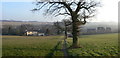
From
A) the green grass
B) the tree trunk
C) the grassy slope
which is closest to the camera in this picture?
the green grass

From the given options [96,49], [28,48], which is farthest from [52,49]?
[96,49]

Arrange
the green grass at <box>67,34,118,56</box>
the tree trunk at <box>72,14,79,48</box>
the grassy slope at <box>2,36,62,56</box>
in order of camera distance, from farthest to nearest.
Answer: the tree trunk at <box>72,14,79,48</box> → the grassy slope at <box>2,36,62,56</box> → the green grass at <box>67,34,118,56</box>

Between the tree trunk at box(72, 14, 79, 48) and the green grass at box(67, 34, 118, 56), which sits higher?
the tree trunk at box(72, 14, 79, 48)

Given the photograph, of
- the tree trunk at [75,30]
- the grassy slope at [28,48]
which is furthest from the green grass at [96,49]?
the grassy slope at [28,48]

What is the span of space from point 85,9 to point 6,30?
2763 cm

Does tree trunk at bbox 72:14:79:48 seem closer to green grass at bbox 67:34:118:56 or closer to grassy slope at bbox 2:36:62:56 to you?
green grass at bbox 67:34:118:56

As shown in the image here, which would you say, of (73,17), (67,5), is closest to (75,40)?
(73,17)

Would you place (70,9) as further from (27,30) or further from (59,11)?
(27,30)

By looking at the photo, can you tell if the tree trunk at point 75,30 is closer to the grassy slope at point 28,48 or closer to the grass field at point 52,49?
the grass field at point 52,49

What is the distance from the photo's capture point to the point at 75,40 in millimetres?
25062

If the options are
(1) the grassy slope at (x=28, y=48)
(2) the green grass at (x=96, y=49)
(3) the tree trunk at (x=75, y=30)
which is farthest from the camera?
(3) the tree trunk at (x=75, y=30)

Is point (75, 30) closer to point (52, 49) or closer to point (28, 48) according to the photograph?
point (52, 49)

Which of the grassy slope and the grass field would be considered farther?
the grassy slope

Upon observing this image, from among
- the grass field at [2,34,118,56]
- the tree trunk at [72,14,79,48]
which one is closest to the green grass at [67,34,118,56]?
the grass field at [2,34,118,56]
